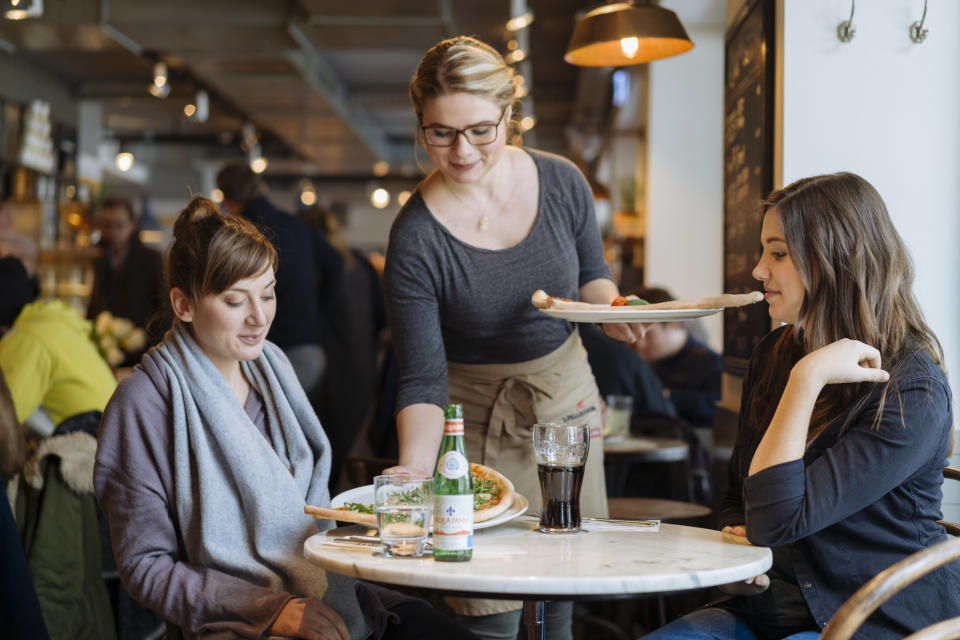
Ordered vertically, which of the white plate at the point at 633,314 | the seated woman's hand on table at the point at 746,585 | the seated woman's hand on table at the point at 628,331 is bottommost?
the seated woman's hand on table at the point at 746,585

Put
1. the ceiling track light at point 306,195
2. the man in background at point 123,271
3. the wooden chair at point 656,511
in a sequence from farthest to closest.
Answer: the ceiling track light at point 306,195, the man in background at point 123,271, the wooden chair at point 656,511

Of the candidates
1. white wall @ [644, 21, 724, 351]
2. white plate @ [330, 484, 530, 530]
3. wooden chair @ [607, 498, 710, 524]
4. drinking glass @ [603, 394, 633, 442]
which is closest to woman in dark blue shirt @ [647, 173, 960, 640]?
white plate @ [330, 484, 530, 530]

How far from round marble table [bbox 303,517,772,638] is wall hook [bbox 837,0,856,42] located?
1.44 meters

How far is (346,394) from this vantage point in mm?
6039

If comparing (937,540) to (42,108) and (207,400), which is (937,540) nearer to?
(207,400)

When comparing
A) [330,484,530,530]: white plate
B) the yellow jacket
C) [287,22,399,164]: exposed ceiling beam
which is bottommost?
[330,484,530,530]: white plate

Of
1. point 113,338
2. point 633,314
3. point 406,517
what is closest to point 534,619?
point 406,517

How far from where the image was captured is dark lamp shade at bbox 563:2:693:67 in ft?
9.95

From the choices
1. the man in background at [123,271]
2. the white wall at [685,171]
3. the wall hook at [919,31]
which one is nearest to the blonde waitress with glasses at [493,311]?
the wall hook at [919,31]

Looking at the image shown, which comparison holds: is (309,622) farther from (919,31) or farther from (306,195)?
(306,195)

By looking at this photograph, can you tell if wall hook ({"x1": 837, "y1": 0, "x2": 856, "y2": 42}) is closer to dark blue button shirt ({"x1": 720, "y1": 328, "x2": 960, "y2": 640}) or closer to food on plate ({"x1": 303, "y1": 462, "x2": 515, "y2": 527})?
dark blue button shirt ({"x1": 720, "y1": 328, "x2": 960, "y2": 640})

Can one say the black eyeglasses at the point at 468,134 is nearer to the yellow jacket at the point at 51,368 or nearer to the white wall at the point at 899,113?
the white wall at the point at 899,113

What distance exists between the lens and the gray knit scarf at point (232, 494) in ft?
6.18

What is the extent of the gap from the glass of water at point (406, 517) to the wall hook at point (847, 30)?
1.71 m
